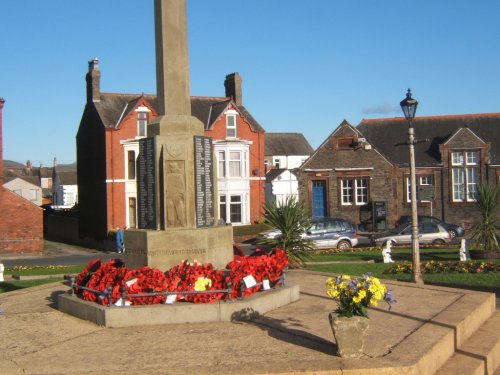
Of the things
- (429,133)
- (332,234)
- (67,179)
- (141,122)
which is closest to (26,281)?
(332,234)

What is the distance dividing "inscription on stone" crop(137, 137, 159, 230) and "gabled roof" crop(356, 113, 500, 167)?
36149mm

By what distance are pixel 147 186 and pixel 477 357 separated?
646cm

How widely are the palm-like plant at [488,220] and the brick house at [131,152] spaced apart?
2412cm

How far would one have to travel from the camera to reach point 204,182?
12102 millimetres

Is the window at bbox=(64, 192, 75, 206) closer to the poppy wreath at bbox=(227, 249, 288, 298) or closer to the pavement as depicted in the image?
the pavement

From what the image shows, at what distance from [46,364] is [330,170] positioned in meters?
39.1

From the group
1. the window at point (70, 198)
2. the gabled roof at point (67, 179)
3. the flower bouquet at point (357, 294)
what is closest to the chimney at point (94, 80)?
the flower bouquet at point (357, 294)

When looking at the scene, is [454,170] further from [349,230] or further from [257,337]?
[257,337]

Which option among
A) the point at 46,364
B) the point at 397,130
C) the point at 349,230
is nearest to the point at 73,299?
the point at 46,364

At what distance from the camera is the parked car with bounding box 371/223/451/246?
31678 mm

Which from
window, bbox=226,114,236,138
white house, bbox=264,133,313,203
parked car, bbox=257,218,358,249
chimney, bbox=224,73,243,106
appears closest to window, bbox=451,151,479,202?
window, bbox=226,114,236,138

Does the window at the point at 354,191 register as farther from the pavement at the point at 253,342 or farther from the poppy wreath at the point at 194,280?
A: the poppy wreath at the point at 194,280

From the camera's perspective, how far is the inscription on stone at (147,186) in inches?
465

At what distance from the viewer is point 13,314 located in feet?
35.9
